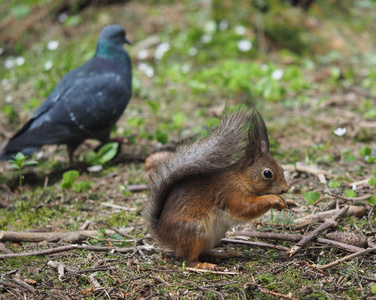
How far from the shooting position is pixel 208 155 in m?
3.05

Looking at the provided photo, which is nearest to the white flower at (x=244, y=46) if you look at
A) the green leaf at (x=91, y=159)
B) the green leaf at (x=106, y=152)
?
the green leaf at (x=106, y=152)

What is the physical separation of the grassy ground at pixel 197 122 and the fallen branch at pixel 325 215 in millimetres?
47

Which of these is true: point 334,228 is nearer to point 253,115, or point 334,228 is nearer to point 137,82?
point 253,115

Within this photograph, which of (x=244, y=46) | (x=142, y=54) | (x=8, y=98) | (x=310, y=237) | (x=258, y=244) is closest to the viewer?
(x=310, y=237)

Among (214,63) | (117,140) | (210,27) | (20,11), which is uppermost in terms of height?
(20,11)

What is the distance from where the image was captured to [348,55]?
8.34m

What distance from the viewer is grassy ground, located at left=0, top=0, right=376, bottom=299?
2961 millimetres

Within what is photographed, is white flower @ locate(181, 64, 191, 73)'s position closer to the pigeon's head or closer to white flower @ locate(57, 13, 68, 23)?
the pigeon's head

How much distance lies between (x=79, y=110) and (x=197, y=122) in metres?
1.63

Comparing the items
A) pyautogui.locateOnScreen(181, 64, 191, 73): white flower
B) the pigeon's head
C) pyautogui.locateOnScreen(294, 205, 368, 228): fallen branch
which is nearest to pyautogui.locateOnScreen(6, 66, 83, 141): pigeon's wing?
the pigeon's head

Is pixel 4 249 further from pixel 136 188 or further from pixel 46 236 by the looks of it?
pixel 136 188

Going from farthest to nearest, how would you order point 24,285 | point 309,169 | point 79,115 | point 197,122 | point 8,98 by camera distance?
point 8,98
point 197,122
point 79,115
point 309,169
point 24,285

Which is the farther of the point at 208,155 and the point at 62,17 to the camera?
the point at 62,17

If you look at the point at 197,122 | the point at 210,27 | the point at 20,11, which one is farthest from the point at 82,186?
the point at 20,11
